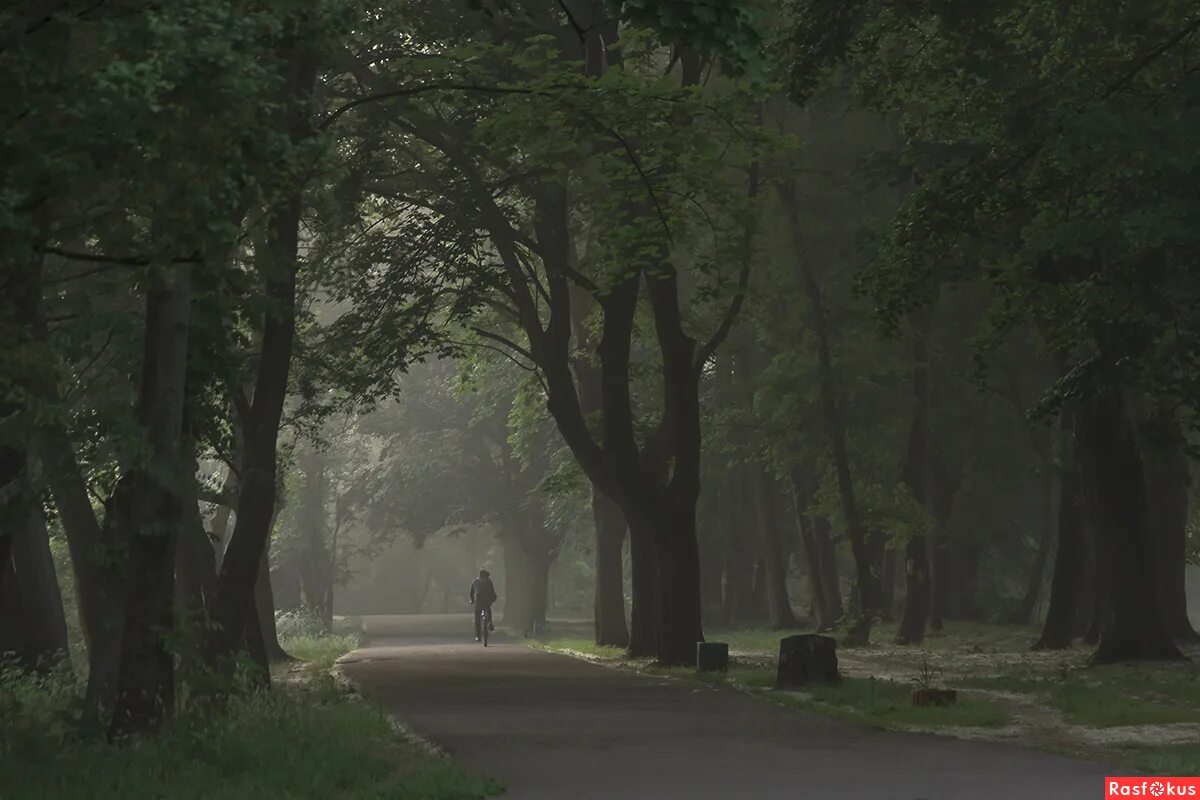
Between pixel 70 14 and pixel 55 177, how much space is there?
941 millimetres

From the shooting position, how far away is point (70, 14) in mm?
10750

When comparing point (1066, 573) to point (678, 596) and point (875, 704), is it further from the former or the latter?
point (875, 704)

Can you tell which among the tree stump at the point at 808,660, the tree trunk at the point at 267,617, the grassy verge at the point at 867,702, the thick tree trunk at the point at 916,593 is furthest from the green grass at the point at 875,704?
the tree trunk at the point at 267,617

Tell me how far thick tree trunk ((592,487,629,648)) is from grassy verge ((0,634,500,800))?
911 inches

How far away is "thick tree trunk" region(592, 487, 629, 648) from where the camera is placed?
4059 centimetres

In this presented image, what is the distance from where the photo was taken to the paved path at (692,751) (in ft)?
→ 39.1

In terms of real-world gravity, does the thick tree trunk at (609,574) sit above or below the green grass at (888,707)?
above

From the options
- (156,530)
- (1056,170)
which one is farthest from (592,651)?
(156,530)

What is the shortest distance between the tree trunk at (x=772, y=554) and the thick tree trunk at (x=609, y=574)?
8.36m

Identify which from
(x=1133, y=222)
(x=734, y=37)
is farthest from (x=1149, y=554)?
(x=734, y=37)

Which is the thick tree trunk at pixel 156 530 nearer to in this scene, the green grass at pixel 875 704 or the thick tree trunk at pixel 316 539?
the green grass at pixel 875 704

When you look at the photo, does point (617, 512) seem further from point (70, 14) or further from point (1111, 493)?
point (70, 14)

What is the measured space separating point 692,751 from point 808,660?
8.31 meters

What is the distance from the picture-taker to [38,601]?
950 inches
